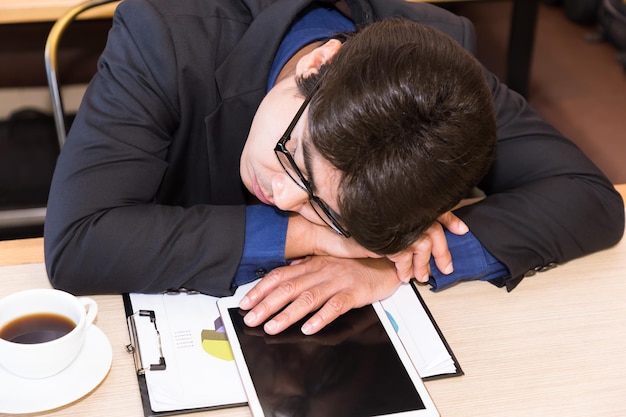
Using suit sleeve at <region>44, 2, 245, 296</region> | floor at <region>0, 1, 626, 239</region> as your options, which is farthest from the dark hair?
floor at <region>0, 1, 626, 239</region>

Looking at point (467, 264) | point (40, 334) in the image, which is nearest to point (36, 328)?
point (40, 334)

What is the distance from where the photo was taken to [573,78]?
11.4 ft

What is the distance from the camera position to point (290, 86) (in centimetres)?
114

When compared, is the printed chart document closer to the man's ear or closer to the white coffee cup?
the white coffee cup

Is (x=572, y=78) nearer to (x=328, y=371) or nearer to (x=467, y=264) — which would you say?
(x=467, y=264)

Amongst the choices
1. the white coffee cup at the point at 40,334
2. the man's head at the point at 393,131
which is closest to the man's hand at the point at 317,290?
the man's head at the point at 393,131

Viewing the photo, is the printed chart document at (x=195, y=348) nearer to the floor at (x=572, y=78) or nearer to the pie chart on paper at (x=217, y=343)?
the pie chart on paper at (x=217, y=343)

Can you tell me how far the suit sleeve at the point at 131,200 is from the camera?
3.78 feet

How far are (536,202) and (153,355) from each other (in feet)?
2.27

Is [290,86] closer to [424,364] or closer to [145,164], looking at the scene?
[145,164]

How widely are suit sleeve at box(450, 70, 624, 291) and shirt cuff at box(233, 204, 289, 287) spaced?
0.32m

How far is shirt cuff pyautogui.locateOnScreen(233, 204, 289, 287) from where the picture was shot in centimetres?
119

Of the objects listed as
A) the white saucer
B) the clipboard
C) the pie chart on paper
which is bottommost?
the pie chart on paper

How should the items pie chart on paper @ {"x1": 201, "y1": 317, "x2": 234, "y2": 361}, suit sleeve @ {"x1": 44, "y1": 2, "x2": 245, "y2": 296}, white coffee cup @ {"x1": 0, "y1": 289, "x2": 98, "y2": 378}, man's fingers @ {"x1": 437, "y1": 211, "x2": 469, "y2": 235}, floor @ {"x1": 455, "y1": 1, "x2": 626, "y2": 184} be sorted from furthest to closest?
floor @ {"x1": 455, "y1": 1, "x2": 626, "y2": 184}, man's fingers @ {"x1": 437, "y1": 211, "x2": 469, "y2": 235}, suit sleeve @ {"x1": 44, "y1": 2, "x2": 245, "y2": 296}, pie chart on paper @ {"x1": 201, "y1": 317, "x2": 234, "y2": 361}, white coffee cup @ {"x1": 0, "y1": 289, "x2": 98, "y2": 378}
